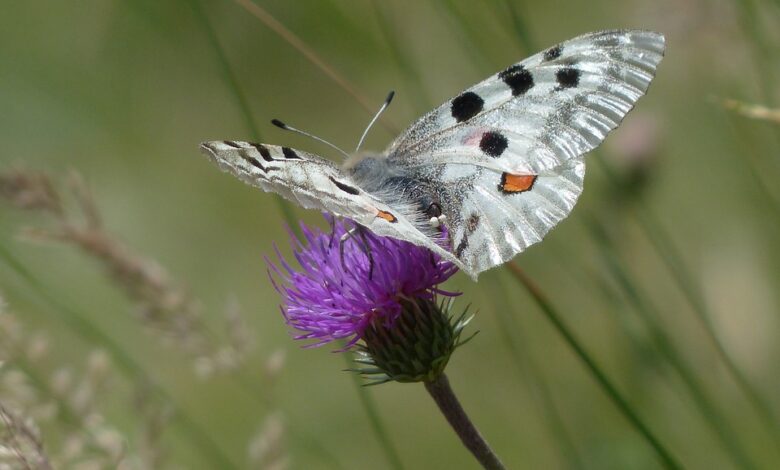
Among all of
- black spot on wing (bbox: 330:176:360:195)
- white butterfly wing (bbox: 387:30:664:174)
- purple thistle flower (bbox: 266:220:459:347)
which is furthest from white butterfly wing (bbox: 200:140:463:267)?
white butterfly wing (bbox: 387:30:664:174)

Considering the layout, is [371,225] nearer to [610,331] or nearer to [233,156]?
[233,156]

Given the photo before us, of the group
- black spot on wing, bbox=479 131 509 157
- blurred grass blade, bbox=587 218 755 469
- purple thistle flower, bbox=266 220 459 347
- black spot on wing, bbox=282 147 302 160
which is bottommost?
blurred grass blade, bbox=587 218 755 469

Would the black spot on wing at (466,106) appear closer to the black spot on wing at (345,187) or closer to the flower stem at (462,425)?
the black spot on wing at (345,187)

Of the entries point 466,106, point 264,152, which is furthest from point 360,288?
point 466,106

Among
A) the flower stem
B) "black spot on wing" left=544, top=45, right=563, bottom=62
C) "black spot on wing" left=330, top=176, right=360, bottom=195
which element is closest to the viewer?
the flower stem

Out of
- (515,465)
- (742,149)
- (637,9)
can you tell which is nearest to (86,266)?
(515,465)

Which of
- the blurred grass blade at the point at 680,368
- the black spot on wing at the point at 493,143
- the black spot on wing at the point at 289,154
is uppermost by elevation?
the black spot on wing at the point at 289,154

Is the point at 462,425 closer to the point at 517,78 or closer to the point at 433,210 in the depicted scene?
the point at 433,210

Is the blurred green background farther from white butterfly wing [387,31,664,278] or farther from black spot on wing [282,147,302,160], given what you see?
black spot on wing [282,147,302,160]

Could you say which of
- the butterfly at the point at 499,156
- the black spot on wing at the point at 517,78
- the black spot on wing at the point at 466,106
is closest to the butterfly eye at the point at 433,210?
→ the butterfly at the point at 499,156
